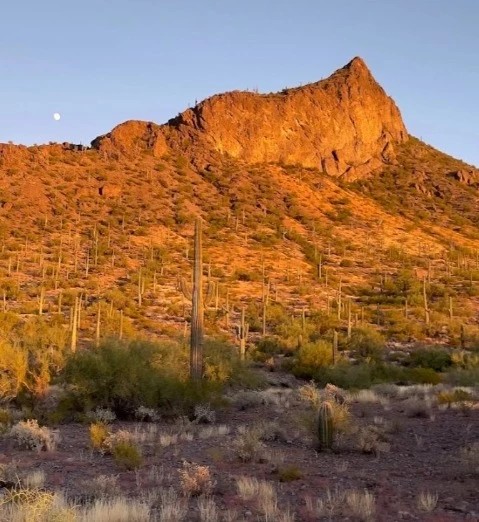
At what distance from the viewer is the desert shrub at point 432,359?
28969 mm

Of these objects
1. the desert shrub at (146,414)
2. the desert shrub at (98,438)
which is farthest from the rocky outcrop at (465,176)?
the desert shrub at (98,438)

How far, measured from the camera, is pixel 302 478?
8.79 m

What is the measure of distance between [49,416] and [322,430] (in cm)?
634

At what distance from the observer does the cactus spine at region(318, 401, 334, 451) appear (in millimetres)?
10992

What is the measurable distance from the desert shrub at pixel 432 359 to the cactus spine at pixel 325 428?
1894cm

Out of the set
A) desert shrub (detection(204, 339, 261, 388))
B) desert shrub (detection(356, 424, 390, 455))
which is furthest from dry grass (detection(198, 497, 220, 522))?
desert shrub (detection(204, 339, 261, 388))

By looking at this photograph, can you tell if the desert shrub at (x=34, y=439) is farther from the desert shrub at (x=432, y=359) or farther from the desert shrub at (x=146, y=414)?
the desert shrub at (x=432, y=359)

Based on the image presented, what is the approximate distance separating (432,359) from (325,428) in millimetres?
19924

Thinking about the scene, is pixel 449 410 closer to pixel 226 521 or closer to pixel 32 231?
pixel 226 521

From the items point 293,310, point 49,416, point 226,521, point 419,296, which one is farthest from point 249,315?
point 226,521

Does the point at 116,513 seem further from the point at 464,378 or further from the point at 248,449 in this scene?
the point at 464,378

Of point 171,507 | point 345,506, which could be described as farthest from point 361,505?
point 171,507

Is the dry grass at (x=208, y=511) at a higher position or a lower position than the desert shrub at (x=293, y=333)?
lower

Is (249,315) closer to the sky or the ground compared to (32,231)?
closer to the ground
